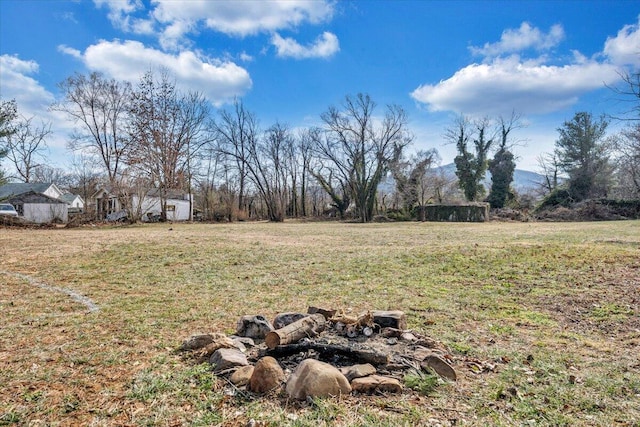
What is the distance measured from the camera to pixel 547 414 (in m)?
2.06

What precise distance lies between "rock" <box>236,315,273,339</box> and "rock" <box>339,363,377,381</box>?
1.03m

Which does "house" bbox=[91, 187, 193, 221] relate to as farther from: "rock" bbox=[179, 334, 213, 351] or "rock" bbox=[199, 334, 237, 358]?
"rock" bbox=[199, 334, 237, 358]

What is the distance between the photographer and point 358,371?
7.94 feet

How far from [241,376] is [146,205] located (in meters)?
30.0

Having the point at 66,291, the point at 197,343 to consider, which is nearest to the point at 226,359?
the point at 197,343

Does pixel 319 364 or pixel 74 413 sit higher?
A: pixel 319 364

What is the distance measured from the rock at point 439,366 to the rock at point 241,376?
1.24 meters

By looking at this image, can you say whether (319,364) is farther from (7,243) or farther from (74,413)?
(7,243)

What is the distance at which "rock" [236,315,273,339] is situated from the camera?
3.30m

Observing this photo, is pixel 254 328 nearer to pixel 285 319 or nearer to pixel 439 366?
pixel 285 319

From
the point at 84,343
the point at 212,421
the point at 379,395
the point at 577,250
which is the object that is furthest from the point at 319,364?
the point at 577,250

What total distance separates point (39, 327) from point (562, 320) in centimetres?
569

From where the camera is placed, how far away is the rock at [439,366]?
2475mm

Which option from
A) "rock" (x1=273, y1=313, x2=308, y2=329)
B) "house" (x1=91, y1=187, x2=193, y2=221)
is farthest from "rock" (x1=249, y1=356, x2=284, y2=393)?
"house" (x1=91, y1=187, x2=193, y2=221)
